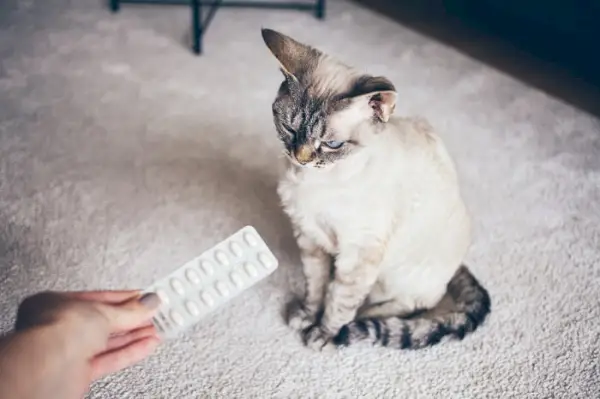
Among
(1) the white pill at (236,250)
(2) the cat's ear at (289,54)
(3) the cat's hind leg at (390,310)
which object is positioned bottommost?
(3) the cat's hind leg at (390,310)

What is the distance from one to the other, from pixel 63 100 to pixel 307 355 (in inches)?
47.1

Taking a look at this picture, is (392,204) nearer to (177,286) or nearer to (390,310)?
(390,310)

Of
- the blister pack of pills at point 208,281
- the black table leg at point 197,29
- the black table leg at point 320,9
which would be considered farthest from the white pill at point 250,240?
the black table leg at point 320,9

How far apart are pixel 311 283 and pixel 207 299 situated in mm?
344

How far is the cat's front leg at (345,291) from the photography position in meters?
1.29

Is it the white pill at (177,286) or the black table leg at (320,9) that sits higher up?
the white pill at (177,286)

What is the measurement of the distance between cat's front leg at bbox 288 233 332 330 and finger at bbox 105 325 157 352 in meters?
0.43

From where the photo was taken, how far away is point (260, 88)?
221 centimetres

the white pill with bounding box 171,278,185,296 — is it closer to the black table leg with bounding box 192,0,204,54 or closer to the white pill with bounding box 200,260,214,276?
the white pill with bounding box 200,260,214,276

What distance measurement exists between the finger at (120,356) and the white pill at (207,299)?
0.51ft

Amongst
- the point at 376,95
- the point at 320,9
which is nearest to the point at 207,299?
the point at 376,95

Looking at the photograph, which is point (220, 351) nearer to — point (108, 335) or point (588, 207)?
point (108, 335)

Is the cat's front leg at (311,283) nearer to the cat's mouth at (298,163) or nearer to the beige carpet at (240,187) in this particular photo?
the beige carpet at (240,187)

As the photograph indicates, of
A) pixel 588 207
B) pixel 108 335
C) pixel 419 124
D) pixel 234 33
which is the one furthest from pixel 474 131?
pixel 108 335
